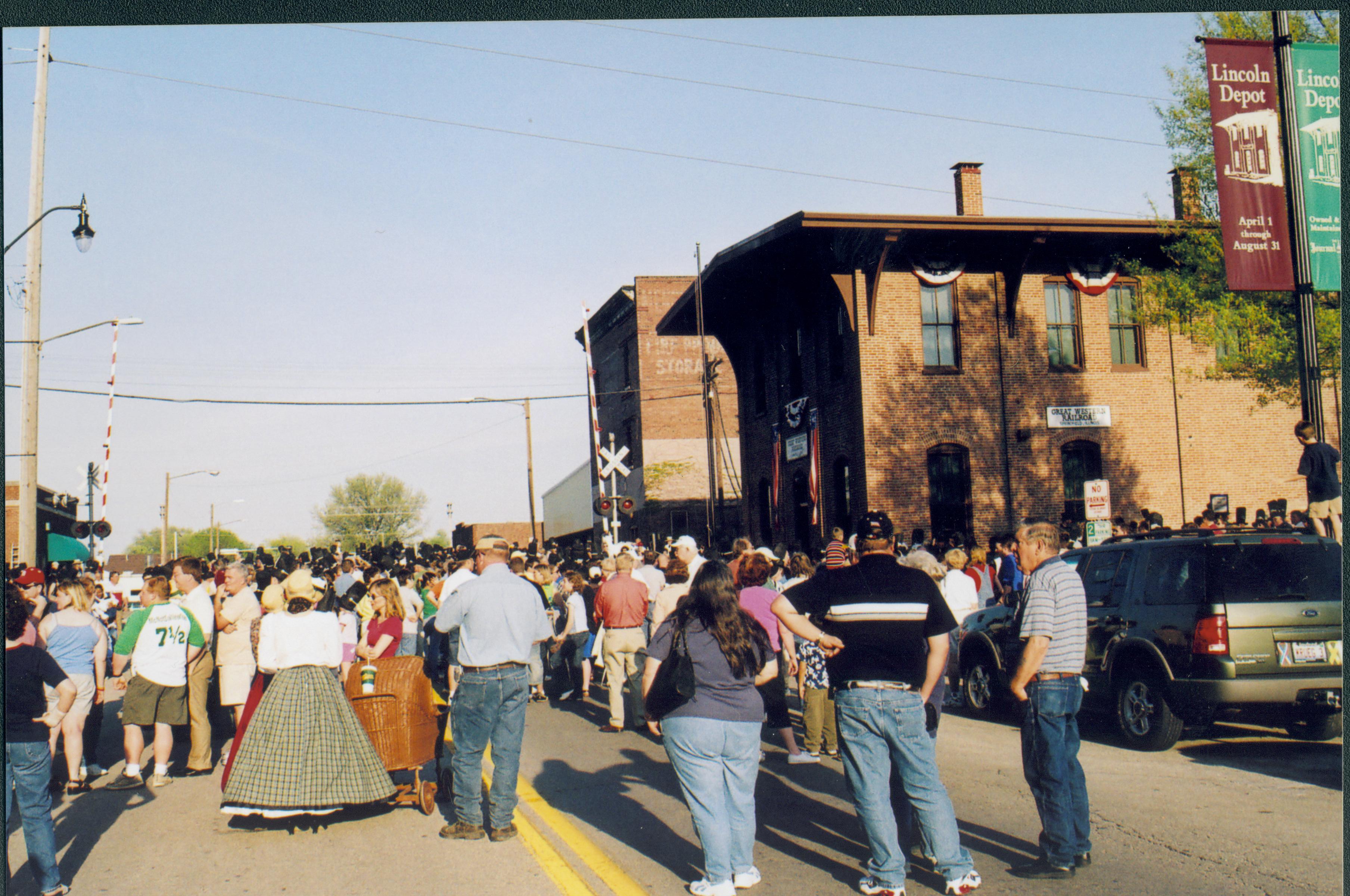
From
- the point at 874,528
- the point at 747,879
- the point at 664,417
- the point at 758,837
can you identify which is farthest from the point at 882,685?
the point at 664,417

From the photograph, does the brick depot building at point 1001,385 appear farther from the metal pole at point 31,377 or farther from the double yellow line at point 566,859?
the double yellow line at point 566,859

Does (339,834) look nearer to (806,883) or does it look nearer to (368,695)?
(368,695)

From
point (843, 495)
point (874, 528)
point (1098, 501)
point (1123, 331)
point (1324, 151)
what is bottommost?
point (874, 528)

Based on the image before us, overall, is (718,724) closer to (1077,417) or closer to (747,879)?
(747,879)

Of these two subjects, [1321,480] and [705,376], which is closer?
[1321,480]

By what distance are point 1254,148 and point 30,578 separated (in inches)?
585

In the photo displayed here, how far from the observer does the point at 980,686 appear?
12.2m

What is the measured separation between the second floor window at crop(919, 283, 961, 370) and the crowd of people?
13.5 metres

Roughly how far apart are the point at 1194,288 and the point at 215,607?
16268 mm

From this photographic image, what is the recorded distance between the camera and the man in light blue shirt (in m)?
7.13

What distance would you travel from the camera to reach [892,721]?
5680 mm

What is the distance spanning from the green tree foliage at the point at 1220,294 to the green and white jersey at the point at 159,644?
13.8 meters

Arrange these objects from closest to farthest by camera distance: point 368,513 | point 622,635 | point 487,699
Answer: point 487,699 < point 622,635 < point 368,513

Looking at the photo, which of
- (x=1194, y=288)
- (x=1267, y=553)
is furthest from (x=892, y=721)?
(x=1194, y=288)
